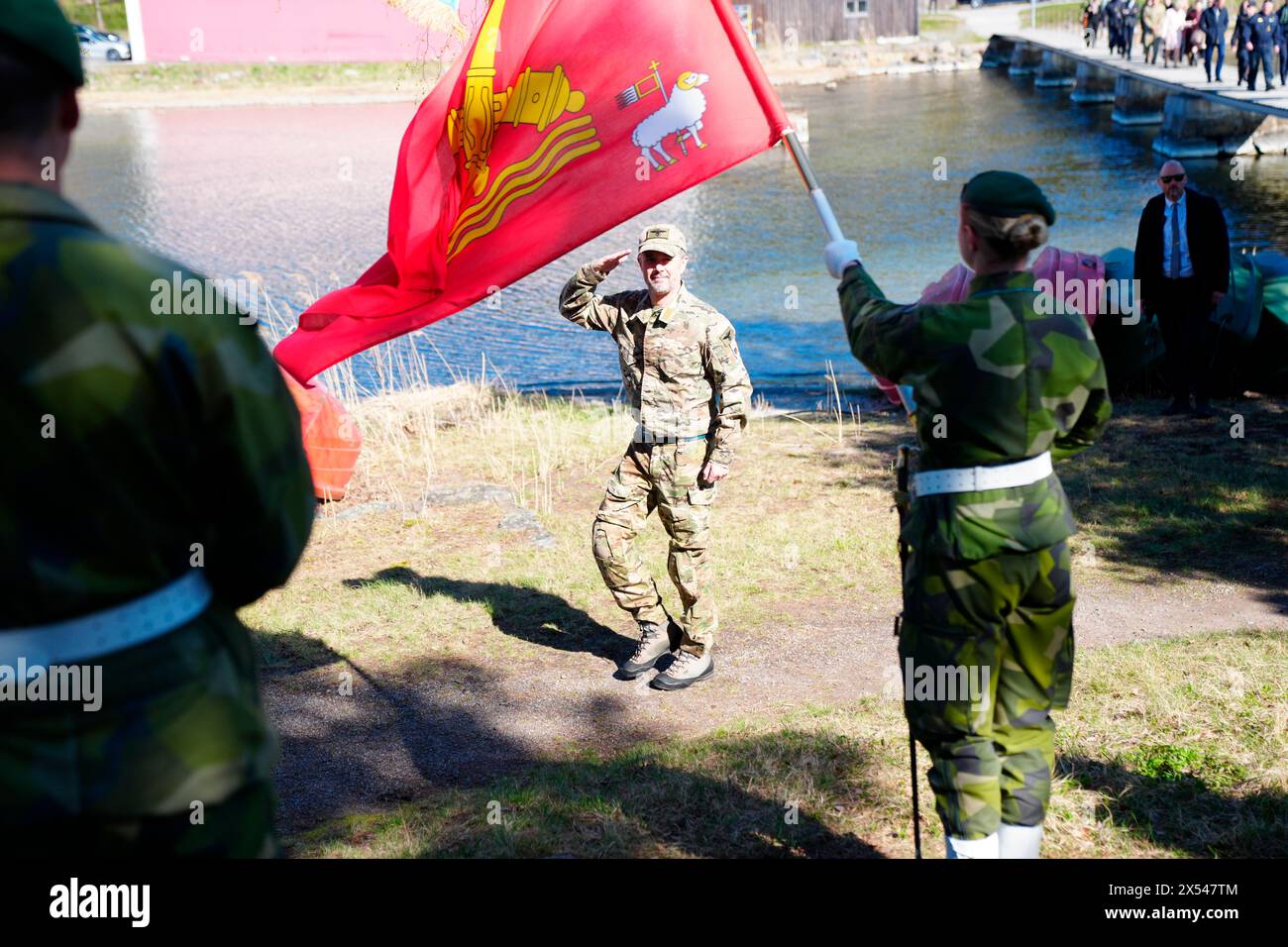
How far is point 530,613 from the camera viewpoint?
7.40 m

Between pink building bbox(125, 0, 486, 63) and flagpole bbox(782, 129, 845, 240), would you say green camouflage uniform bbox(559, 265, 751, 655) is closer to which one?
flagpole bbox(782, 129, 845, 240)

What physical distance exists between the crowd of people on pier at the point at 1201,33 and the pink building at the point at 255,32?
89.1 ft

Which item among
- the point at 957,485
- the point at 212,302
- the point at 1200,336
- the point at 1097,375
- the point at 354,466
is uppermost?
A: the point at 212,302

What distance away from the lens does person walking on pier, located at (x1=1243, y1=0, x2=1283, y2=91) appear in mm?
30453

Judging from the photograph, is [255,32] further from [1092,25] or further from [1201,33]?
[1201,33]

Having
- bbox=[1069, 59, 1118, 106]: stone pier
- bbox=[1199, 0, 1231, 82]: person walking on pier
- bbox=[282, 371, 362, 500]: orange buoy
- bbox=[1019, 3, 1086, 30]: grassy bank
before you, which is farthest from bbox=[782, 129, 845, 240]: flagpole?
bbox=[1019, 3, 1086, 30]: grassy bank

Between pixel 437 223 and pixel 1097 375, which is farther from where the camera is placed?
pixel 437 223

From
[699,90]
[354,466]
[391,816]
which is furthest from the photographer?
[354,466]

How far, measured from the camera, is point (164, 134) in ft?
129

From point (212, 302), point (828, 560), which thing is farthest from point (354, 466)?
point (212, 302)

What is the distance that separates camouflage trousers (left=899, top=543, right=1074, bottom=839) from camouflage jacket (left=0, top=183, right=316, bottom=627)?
82.4 inches

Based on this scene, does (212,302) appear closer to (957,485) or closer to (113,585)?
(113,585)

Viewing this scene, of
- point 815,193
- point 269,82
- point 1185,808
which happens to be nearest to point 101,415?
point 815,193

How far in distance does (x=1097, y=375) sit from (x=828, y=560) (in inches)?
174
